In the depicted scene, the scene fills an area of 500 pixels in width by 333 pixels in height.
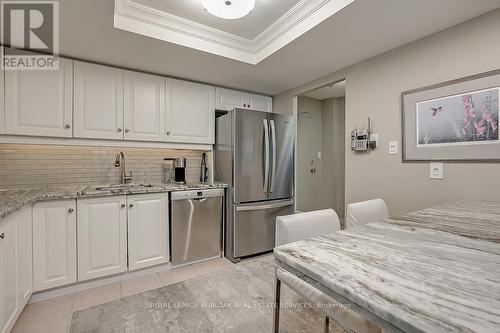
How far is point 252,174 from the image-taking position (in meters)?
2.78

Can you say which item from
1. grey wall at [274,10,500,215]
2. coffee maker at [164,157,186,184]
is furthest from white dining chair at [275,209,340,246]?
coffee maker at [164,157,186,184]

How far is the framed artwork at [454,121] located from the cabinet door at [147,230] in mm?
2425

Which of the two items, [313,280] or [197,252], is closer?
[313,280]

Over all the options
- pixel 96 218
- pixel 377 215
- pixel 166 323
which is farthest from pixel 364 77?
pixel 96 218

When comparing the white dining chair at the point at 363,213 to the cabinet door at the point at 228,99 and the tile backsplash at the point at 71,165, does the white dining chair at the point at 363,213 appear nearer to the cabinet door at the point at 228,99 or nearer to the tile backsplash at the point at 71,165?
the cabinet door at the point at 228,99

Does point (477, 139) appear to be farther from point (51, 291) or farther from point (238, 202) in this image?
point (51, 291)

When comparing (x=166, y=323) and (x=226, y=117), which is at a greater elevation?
(x=226, y=117)

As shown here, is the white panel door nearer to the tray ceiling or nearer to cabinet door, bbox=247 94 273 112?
the tray ceiling

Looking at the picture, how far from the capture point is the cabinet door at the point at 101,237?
6.64 ft

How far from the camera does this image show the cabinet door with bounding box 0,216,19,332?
4.36 ft

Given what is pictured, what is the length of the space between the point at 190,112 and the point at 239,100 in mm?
773

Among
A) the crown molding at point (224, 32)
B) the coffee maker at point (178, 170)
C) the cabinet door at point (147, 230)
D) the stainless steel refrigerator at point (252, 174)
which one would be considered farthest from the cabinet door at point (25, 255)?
the stainless steel refrigerator at point (252, 174)

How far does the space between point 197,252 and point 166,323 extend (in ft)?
3.28

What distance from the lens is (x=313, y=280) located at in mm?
628
